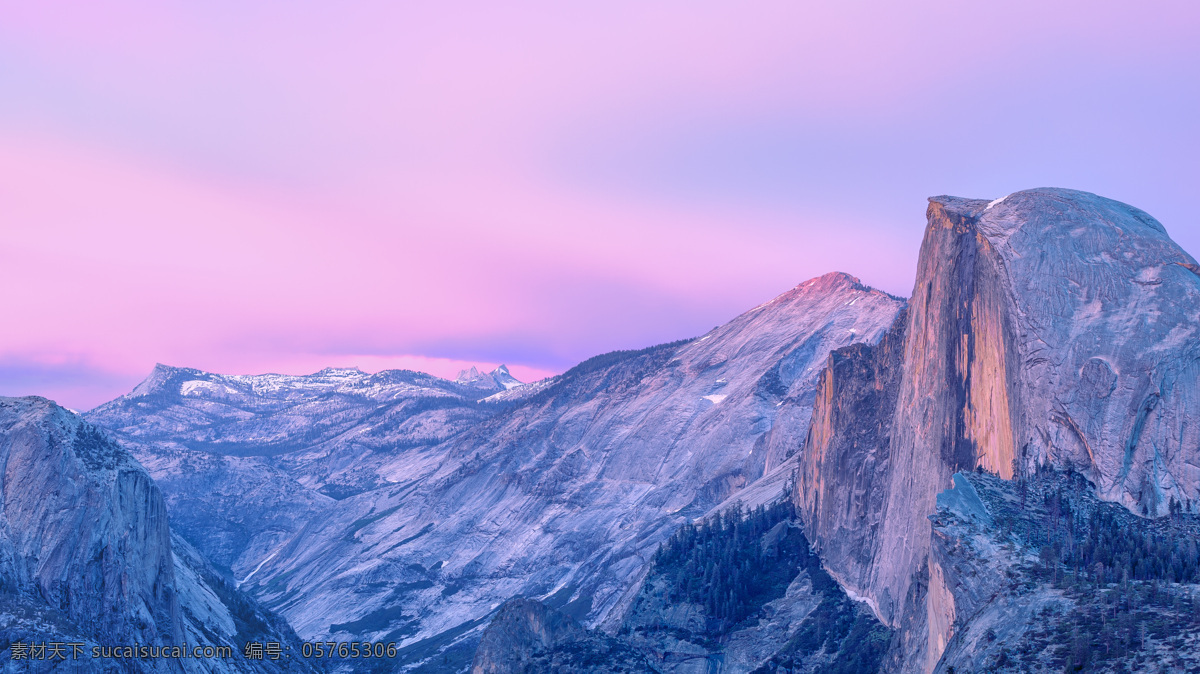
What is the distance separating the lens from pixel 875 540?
11362 cm

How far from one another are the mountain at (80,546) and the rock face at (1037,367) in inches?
2963

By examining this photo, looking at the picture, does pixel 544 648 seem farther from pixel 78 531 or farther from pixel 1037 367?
pixel 1037 367

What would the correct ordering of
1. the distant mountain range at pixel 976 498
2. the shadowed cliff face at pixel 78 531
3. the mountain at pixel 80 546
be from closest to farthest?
the distant mountain range at pixel 976 498 → the mountain at pixel 80 546 → the shadowed cliff face at pixel 78 531

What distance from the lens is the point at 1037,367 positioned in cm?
7506

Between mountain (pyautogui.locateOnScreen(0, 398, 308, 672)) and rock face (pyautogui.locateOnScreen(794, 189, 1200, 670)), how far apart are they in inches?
2963

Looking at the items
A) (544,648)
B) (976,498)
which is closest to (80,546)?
(544,648)

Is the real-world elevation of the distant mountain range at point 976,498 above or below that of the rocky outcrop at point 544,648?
above

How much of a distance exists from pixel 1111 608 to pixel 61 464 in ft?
316

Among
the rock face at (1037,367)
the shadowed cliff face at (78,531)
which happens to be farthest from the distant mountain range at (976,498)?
the shadowed cliff face at (78,531)

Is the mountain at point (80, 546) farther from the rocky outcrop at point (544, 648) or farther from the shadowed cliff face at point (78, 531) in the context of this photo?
the rocky outcrop at point (544, 648)

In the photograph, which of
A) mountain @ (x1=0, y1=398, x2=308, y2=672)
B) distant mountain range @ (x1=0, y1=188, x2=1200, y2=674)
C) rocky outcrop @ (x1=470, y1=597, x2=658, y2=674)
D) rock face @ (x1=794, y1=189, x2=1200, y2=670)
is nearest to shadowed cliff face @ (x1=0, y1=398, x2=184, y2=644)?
mountain @ (x1=0, y1=398, x2=308, y2=672)

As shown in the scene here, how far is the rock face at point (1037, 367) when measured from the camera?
68750mm

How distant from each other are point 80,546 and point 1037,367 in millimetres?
90439

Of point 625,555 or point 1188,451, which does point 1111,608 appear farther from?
point 625,555
